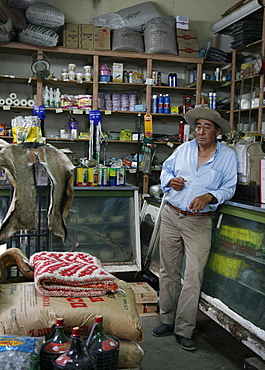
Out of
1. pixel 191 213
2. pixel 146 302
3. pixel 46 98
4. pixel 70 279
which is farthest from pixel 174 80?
pixel 70 279

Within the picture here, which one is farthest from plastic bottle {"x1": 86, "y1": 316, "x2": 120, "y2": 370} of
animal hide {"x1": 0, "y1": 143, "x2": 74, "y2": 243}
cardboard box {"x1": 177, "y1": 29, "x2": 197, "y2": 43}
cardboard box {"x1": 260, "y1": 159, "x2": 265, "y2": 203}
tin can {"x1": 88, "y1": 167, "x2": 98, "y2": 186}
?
cardboard box {"x1": 177, "y1": 29, "x2": 197, "y2": 43}

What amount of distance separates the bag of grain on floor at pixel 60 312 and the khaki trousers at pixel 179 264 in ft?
3.94

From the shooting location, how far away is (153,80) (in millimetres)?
6297

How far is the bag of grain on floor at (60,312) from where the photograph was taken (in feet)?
6.00

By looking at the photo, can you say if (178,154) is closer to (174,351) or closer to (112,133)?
(174,351)

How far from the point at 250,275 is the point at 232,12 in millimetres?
4691

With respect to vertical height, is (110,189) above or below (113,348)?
above

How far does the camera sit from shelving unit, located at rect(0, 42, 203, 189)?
6016 mm

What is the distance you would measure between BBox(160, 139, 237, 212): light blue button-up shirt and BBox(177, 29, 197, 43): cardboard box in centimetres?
358

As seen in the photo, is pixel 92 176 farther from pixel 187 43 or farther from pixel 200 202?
pixel 187 43

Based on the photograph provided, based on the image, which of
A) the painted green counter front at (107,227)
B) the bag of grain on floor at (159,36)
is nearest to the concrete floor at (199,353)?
the painted green counter front at (107,227)

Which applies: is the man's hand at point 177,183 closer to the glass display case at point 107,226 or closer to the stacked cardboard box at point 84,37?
the glass display case at point 107,226

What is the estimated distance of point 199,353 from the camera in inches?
122

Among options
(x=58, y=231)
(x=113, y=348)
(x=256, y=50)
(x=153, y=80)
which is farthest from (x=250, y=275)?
(x=256, y=50)
